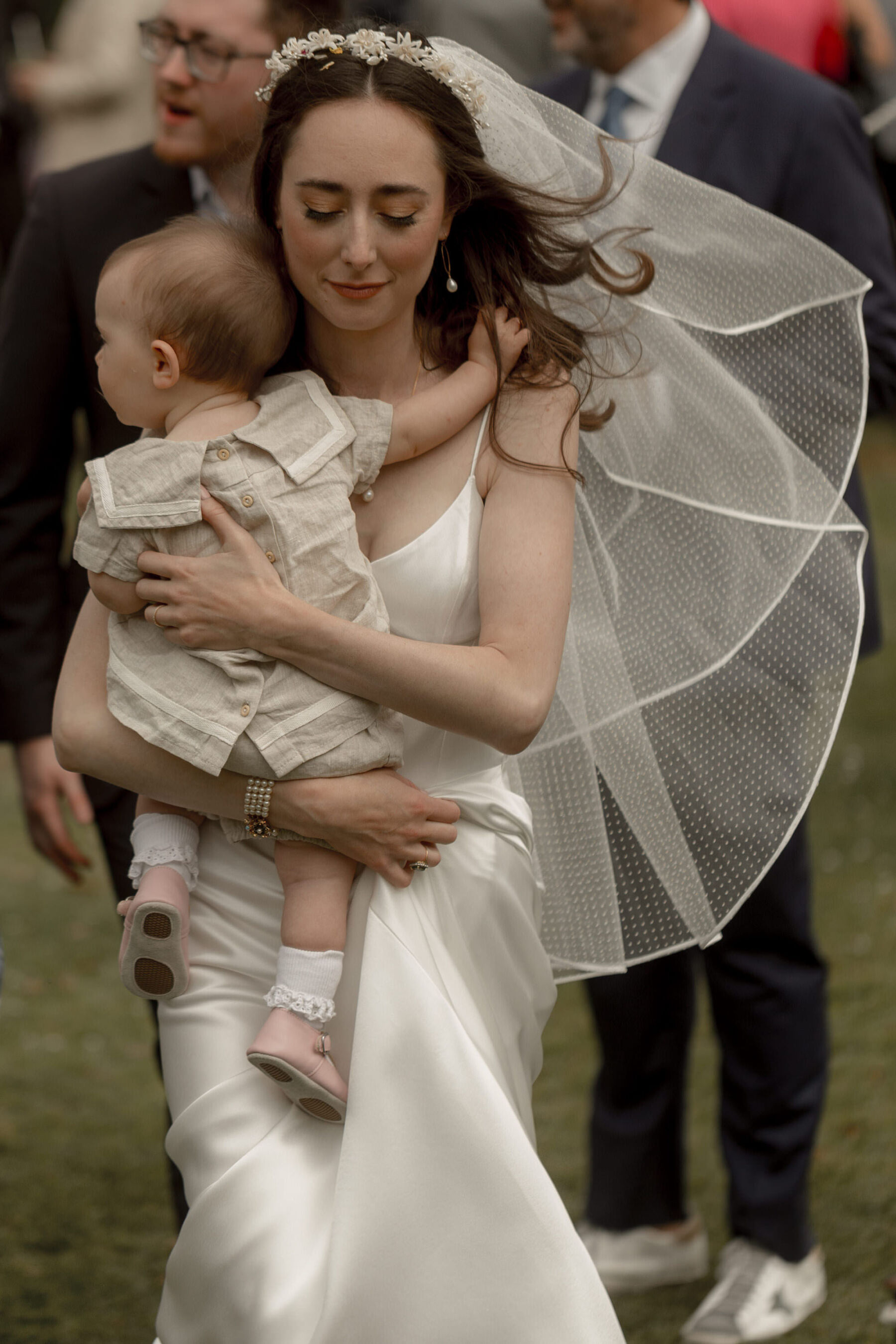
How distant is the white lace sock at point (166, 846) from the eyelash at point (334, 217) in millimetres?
882

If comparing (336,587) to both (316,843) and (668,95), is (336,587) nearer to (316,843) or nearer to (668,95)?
(316,843)

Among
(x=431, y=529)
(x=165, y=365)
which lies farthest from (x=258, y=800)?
(x=165, y=365)

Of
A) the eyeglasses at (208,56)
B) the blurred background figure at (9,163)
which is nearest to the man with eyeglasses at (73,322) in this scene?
the eyeglasses at (208,56)

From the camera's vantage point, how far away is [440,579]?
8.00 ft

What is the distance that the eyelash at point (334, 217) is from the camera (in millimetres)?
2309

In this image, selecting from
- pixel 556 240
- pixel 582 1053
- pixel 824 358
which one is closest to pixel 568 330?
pixel 556 240

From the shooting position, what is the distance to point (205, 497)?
2.25 metres

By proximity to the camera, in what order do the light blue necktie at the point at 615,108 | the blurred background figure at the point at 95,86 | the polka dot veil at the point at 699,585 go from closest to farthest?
the polka dot veil at the point at 699,585 → the light blue necktie at the point at 615,108 → the blurred background figure at the point at 95,86

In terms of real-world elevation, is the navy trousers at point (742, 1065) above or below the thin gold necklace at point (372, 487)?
below

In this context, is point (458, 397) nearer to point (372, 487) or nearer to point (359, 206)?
point (372, 487)

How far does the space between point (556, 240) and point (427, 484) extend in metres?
0.50

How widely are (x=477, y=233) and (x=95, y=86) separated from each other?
227 inches

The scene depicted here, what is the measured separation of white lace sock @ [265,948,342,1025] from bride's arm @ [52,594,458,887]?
0.50 feet

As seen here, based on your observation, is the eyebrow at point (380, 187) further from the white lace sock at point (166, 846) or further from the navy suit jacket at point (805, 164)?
the navy suit jacket at point (805, 164)
